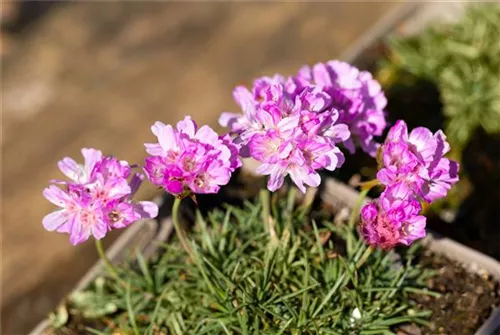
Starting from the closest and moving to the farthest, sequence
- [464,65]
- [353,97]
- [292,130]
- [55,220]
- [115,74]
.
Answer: [292,130], [55,220], [353,97], [464,65], [115,74]

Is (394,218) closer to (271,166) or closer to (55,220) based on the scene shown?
(271,166)

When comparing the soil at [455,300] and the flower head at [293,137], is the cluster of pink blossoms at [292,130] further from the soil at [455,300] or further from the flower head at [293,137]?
the soil at [455,300]

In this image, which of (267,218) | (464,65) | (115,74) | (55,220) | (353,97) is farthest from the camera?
(115,74)

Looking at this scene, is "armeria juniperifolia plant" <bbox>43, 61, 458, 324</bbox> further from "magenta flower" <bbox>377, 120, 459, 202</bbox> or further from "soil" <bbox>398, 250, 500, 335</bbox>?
"soil" <bbox>398, 250, 500, 335</bbox>

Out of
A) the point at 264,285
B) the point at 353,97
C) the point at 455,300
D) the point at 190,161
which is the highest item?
the point at 190,161

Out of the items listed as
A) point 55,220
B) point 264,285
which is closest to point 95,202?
point 55,220

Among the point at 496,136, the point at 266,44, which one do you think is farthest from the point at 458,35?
the point at 266,44

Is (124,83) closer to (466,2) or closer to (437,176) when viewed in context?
(466,2)

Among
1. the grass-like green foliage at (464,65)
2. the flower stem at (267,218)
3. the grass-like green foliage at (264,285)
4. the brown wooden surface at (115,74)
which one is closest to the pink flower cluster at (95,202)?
the grass-like green foliage at (264,285)
